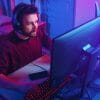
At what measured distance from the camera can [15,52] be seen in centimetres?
190

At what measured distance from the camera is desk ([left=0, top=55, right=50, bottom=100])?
144cm

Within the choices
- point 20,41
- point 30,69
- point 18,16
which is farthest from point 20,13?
point 30,69

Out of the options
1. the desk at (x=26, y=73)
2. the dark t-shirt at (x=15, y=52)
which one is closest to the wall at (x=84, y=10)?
the dark t-shirt at (x=15, y=52)

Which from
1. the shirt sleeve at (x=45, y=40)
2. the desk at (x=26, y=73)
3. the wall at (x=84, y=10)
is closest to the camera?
the desk at (x=26, y=73)

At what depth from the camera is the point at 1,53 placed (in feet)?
5.90

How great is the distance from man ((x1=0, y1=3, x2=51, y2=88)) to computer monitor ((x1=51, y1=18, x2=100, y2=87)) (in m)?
0.52

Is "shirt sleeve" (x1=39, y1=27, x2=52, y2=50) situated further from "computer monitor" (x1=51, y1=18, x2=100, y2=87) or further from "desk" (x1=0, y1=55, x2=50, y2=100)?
"computer monitor" (x1=51, y1=18, x2=100, y2=87)

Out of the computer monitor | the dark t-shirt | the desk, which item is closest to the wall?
the dark t-shirt

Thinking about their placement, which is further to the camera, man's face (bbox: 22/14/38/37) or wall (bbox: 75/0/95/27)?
wall (bbox: 75/0/95/27)

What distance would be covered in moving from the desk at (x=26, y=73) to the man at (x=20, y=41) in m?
0.09

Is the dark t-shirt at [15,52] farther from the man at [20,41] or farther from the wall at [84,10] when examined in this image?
the wall at [84,10]

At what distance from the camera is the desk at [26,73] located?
1.44m

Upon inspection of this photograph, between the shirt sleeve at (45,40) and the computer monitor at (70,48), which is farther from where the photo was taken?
the shirt sleeve at (45,40)

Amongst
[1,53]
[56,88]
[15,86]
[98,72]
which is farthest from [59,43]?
[1,53]
